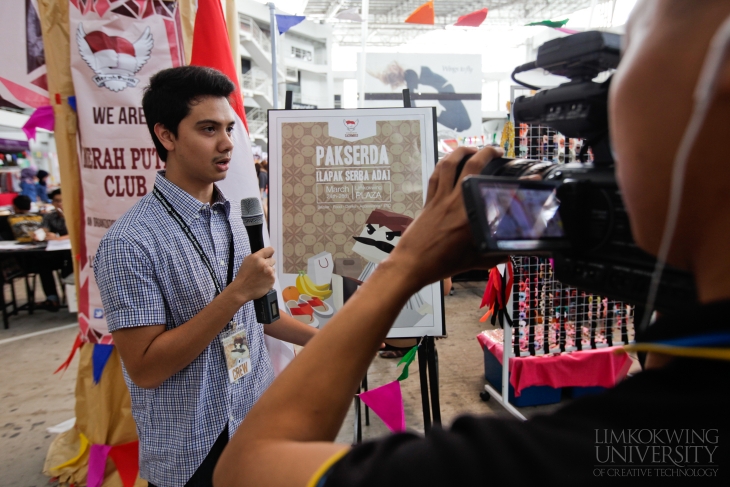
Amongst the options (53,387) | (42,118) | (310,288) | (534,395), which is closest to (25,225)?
(53,387)

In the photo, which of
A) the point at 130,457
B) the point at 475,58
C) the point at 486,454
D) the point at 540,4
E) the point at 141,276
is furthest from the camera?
the point at 540,4

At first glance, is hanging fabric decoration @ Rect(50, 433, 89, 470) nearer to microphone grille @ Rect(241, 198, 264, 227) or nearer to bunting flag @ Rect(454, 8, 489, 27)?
microphone grille @ Rect(241, 198, 264, 227)

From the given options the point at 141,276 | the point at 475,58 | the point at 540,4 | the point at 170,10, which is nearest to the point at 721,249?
the point at 141,276

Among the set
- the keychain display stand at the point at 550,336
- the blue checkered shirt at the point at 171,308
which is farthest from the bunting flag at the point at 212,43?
the keychain display stand at the point at 550,336

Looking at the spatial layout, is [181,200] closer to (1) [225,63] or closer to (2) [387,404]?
(1) [225,63]

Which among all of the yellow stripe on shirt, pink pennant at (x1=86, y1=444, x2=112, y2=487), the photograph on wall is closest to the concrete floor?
pink pennant at (x1=86, y1=444, x2=112, y2=487)

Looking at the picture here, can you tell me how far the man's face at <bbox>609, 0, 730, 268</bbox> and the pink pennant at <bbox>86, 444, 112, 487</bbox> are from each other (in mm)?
2610

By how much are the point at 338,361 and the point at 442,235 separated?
0.63 ft

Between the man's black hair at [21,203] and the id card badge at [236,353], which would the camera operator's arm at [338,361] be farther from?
the man's black hair at [21,203]

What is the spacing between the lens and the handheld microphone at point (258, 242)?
1.32 m

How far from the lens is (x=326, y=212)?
7.02 feet

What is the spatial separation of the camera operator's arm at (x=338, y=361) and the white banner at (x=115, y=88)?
5.96 ft

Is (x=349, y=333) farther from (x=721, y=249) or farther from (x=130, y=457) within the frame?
(x=130, y=457)

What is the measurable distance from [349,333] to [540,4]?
24235 mm
